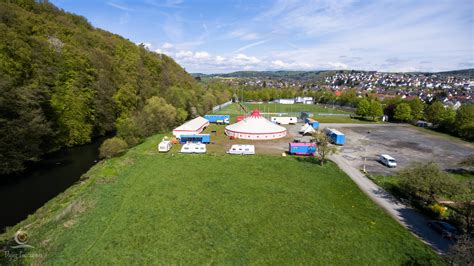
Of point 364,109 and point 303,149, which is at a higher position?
point 303,149

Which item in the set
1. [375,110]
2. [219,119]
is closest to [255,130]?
[219,119]

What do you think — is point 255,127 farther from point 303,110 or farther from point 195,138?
point 303,110

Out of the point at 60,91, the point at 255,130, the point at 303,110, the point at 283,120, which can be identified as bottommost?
the point at 303,110

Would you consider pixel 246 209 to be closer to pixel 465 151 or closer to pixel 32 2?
pixel 465 151

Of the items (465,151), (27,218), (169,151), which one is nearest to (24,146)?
(27,218)

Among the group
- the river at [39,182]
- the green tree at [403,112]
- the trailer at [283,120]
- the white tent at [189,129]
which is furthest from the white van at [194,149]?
the green tree at [403,112]

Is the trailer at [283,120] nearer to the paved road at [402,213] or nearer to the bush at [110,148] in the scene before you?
the paved road at [402,213]

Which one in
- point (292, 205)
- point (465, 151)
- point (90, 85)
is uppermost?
point (90, 85)
